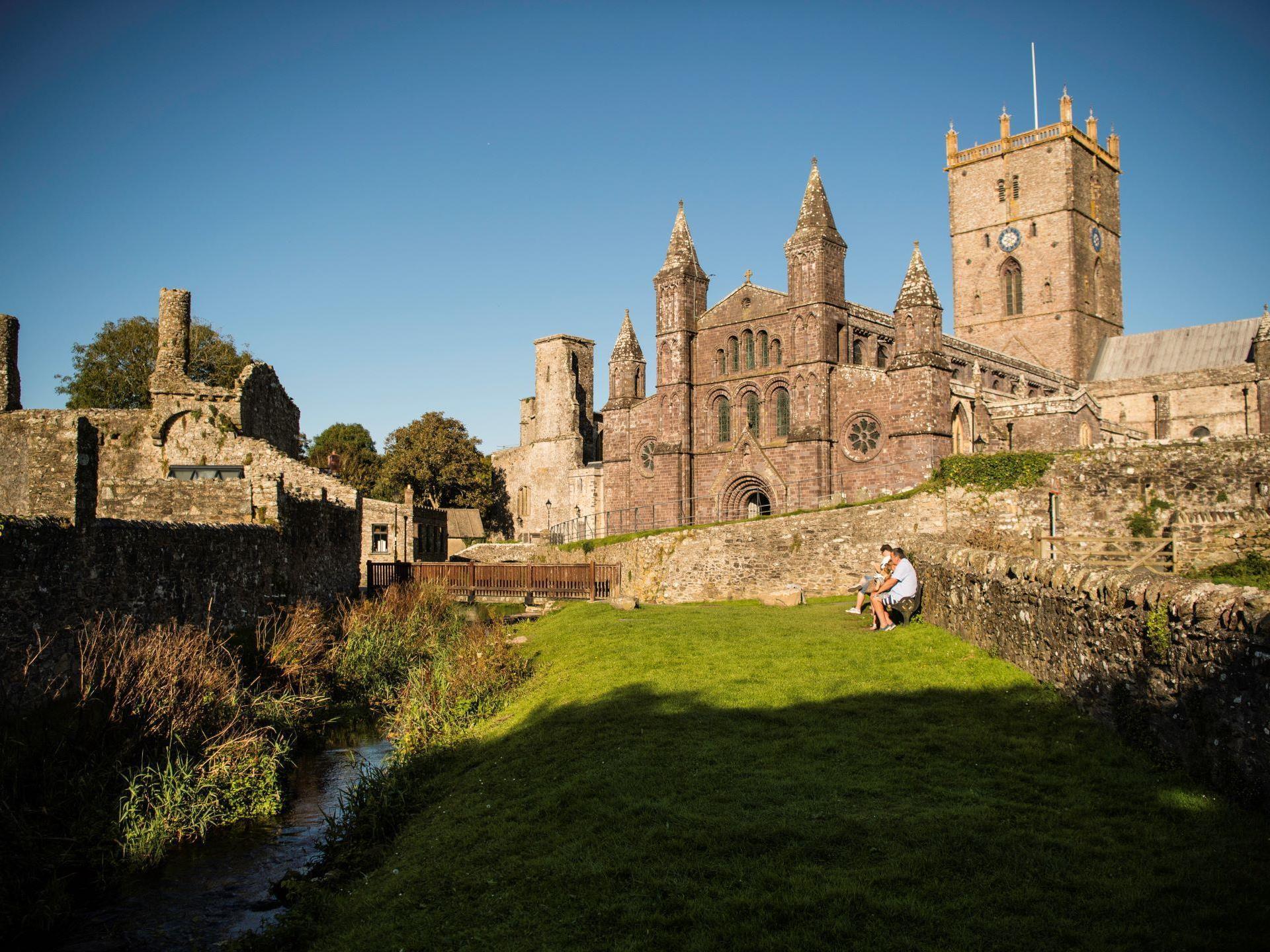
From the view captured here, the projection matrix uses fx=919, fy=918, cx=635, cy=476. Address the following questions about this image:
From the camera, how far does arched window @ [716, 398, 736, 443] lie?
137 ft

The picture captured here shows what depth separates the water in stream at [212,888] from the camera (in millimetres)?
8227

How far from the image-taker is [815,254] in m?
38.3

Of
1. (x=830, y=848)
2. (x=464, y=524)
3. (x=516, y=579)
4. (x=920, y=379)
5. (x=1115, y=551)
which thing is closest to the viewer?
(x=830, y=848)

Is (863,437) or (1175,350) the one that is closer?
(863,437)

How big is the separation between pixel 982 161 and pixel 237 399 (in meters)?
56.3

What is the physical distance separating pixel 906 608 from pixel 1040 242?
56.3 m

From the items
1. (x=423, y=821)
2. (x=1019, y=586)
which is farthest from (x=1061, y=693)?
(x=423, y=821)

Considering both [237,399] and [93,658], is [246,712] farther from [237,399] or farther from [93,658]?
[237,399]

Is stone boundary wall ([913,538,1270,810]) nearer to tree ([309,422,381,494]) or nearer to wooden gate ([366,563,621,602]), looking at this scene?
wooden gate ([366,563,621,602])

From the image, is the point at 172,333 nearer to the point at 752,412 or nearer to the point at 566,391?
the point at 752,412

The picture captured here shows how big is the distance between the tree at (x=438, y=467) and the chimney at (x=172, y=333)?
31.7 meters

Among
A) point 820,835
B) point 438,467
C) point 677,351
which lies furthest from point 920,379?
point 438,467

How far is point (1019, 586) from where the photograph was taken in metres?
11.0

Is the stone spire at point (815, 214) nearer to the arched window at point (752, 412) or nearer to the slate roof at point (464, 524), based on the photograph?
the arched window at point (752, 412)
